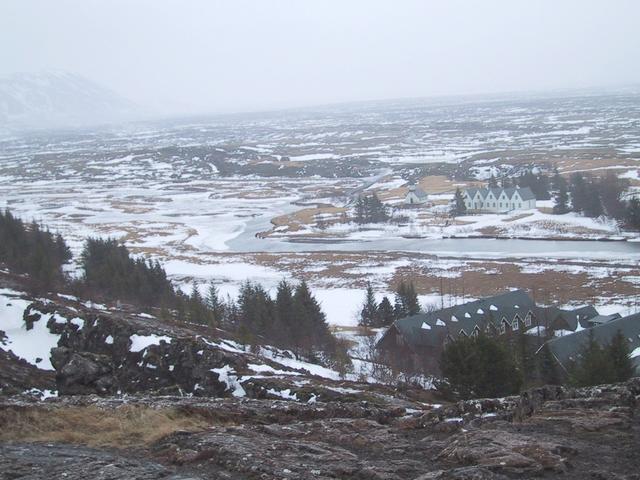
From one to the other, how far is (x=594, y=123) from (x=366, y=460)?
189021 millimetres

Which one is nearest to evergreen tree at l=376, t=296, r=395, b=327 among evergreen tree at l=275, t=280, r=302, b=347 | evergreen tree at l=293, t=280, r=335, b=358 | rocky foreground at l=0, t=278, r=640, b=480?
evergreen tree at l=293, t=280, r=335, b=358

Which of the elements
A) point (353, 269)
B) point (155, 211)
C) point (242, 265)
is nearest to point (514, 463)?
point (353, 269)

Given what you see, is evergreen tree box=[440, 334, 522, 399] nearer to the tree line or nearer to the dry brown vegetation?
the tree line

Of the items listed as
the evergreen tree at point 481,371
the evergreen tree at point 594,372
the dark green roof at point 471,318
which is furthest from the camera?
the dark green roof at point 471,318

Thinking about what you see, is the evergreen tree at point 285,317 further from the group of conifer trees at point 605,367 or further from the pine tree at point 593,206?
the pine tree at point 593,206

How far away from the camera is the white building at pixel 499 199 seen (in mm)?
74125

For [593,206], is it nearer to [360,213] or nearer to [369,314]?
[360,213]

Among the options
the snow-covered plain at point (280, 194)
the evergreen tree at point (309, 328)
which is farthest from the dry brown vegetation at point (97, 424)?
the snow-covered plain at point (280, 194)

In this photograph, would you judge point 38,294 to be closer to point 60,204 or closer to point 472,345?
point 472,345

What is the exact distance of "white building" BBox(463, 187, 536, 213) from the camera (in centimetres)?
7412

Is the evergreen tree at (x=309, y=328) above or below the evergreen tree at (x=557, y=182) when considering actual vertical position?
below

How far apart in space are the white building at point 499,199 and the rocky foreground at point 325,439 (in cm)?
6548

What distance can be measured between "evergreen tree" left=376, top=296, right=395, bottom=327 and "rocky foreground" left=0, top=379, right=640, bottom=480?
76.4 ft

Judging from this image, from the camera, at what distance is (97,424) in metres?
10.8
